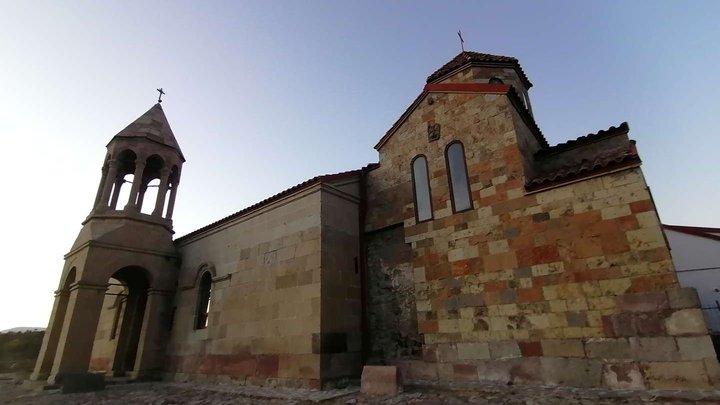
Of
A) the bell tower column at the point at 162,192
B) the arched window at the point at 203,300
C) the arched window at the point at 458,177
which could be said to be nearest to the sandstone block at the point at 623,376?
the arched window at the point at 458,177

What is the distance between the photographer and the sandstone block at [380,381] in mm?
6402

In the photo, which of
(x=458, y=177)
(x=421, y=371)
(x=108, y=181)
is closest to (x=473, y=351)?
(x=421, y=371)

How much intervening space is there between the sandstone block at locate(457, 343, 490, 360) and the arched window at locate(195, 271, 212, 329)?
314 inches

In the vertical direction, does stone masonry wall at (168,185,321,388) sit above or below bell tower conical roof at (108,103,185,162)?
below

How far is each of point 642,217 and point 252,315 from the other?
29.3ft

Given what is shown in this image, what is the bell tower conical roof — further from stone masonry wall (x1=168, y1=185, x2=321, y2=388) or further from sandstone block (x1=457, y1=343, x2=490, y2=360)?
sandstone block (x1=457, y1=343, x2=490, y2=360)

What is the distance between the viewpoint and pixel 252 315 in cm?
926

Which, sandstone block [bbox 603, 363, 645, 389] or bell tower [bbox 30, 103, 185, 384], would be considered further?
bell tower [bbox 30, 103, 185, 384]

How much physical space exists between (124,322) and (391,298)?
37.5 feet

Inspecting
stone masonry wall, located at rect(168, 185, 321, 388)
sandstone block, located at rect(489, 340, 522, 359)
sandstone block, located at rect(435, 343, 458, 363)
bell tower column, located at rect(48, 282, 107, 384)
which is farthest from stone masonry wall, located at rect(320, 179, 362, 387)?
bell tower column, located at rect(48, 282, 107, 384)

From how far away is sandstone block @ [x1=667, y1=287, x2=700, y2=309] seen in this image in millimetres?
5223

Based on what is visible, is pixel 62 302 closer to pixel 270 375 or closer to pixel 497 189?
pixel 270 375

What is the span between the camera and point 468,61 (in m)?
11.6

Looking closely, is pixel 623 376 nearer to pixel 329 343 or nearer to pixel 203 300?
pixel 329 343
